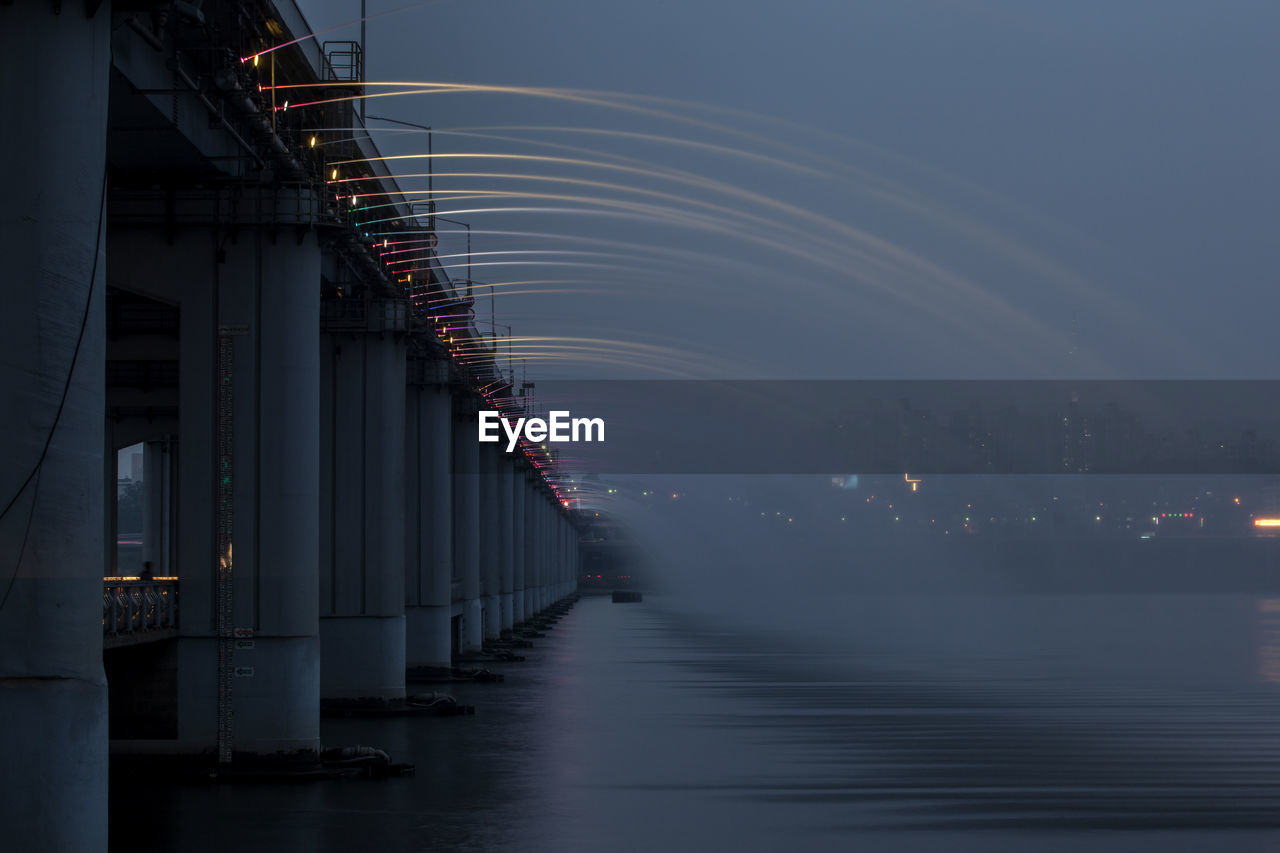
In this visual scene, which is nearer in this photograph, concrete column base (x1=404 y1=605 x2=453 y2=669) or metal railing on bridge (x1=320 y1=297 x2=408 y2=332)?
metal railing on bridge (x1=320 y1=297 x2=408 y2=332)

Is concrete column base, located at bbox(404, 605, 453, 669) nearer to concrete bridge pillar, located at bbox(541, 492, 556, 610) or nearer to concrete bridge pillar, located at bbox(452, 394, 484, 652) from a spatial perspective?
concrete bridge pillar, located at bbox(452, 394, 484, 652)

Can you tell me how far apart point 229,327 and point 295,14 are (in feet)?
22.1

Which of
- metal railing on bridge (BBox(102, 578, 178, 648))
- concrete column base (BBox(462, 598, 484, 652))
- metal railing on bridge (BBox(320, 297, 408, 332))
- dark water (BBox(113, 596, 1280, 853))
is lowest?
dark water (BBox(113, 596, 1280, 853))

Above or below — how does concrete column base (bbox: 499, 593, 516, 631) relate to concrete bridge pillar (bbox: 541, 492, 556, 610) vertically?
below

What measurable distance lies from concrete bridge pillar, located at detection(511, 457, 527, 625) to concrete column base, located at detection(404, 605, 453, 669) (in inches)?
1576

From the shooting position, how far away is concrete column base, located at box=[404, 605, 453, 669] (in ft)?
200

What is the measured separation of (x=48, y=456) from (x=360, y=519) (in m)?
27.0

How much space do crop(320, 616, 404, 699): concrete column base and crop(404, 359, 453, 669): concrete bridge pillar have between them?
13.2m

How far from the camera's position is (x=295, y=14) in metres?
33.1

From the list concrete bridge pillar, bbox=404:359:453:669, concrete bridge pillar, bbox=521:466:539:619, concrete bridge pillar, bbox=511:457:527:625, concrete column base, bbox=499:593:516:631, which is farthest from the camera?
concrete bridge pillar, bbox=521:466:539:619

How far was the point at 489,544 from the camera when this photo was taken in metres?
88.9

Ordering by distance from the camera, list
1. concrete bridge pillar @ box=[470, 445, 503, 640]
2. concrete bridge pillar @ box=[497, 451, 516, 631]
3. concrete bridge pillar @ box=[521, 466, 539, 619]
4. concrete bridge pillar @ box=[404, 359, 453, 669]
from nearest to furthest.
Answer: concrete bridge pillar @ box=[404, 359, 453, 669] → concrete bridge pillar @ box=[470, 445, 503, 640] → concrete bridge pillar @ box=[497, 451, 516, 631] → concrete bridge pillar @ box=[521, 466, 539, 619]

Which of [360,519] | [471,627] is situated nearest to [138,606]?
[360,519]

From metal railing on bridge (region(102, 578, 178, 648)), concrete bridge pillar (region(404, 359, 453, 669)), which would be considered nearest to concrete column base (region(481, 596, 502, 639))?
concrete bridge pillar (region(404, 359, 453, 669))
